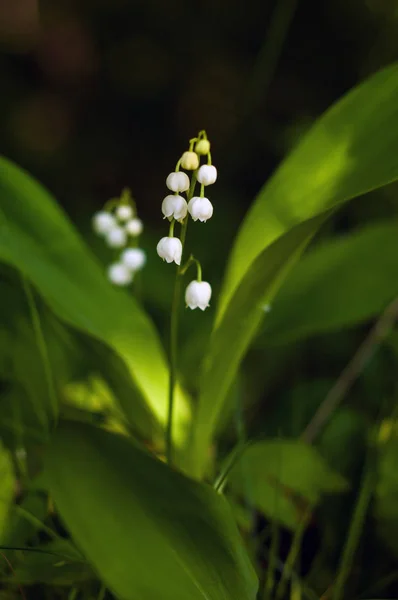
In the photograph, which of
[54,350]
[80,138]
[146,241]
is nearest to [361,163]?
[54,350]

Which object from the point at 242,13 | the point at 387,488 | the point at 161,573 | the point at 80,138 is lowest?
the point at 161,573

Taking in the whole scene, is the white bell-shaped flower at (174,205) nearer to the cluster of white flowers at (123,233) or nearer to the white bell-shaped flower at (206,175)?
the white bell-shaped flower at (206,175)

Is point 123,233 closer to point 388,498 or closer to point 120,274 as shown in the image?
point 120,274

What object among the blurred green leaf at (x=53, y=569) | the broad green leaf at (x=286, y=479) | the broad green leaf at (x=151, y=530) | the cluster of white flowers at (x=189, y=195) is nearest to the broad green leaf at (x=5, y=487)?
the blurred green leaf at (x=53, y=569)

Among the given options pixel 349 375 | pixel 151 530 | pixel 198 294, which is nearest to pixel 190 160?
pixel 198 294

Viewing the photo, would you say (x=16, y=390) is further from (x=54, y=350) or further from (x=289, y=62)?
(x=289, y=62)

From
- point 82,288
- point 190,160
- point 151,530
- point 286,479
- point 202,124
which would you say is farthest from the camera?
point 202,124
